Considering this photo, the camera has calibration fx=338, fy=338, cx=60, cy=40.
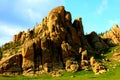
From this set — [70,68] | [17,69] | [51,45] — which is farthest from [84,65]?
[17,69]

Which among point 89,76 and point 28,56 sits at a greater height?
point 28,56

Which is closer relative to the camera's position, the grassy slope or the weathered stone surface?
the grassy slope

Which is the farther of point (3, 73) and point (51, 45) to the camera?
point (51, 45)

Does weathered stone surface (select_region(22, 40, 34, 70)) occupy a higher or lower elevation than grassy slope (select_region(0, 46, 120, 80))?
higher

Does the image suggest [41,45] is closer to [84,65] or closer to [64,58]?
[64,58]

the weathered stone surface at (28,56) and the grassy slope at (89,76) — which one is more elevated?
the weathered stone surface at (28,56)

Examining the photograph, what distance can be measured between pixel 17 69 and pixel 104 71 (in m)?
48.3

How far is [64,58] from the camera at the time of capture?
7756 inches

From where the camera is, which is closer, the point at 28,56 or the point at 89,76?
the point at 89,76

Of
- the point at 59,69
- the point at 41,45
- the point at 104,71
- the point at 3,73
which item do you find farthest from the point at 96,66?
the point at 3,73

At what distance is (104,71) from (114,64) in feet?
59.4

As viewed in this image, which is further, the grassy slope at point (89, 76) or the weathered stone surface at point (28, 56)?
the weathered stone surface at point (28, 56)

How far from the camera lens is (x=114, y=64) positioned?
634ft

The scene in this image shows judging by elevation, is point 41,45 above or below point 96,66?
above
